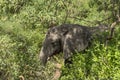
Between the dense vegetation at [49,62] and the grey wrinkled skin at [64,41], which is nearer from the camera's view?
the dense vegetation at [49,62]

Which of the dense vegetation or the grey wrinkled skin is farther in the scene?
the grey wrinkled skin

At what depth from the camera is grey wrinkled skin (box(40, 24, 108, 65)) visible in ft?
18.2

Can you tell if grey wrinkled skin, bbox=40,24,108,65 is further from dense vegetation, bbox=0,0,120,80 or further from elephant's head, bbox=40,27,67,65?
dense vegetation, bbox=0,0,120,80

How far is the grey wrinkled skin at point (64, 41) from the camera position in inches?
219

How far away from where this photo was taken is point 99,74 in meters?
5.33

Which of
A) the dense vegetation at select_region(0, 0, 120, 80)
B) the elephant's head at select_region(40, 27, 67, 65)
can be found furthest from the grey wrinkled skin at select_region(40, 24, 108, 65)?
the dense vegetation at select_region(0, 0, 120, 80)

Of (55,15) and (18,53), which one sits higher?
(55,15)

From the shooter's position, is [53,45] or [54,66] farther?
[54,66]

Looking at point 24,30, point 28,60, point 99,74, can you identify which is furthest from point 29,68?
point 24,30

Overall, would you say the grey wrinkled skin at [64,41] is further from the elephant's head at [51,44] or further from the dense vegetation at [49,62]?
the dense vegetation at [49,62]

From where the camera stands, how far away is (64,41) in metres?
5.59

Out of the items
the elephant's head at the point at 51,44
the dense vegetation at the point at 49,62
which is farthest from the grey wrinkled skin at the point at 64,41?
the dense vegetation at the point at 49,62

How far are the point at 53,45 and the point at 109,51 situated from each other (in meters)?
1.04

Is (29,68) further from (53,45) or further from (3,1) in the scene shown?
(3,1)
